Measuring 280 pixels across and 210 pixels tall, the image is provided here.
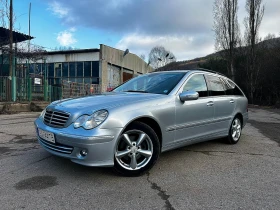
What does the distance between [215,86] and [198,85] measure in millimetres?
654

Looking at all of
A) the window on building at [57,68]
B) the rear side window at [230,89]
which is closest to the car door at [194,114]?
the rear side window at [230,89]

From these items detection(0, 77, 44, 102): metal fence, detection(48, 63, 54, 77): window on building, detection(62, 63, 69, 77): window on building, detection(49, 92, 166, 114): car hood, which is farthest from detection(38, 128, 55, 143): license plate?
detection(48, 63, 54, 77): window on building

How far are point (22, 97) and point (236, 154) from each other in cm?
1257

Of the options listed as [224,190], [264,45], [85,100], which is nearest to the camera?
[224,190]

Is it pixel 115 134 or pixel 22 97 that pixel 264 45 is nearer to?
pixel 22 97

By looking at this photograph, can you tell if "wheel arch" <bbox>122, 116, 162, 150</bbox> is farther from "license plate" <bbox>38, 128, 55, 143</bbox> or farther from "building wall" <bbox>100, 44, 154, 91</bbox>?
"building wall" <bbox>100, 44, 154, 91</bbox>

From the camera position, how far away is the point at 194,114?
454cm

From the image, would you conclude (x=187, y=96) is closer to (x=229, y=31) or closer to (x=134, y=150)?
(x=134, y=150)

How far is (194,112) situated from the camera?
14.9 feet

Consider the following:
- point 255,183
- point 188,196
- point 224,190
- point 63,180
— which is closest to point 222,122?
point 255,183

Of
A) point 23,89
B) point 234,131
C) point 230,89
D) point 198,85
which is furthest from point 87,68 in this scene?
point 198,85

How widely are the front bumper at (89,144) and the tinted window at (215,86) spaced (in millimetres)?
2525

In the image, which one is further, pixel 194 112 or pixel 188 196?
pixel 194 112

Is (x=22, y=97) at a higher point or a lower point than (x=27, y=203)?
higher
